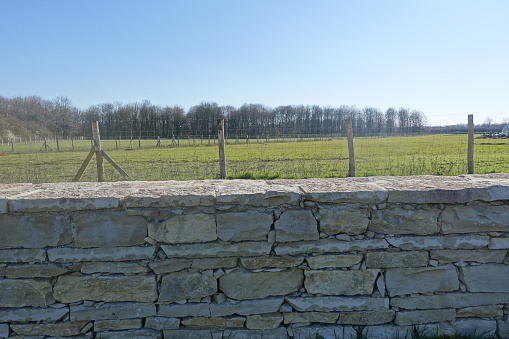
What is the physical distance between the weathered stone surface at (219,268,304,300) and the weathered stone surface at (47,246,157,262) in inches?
25.4

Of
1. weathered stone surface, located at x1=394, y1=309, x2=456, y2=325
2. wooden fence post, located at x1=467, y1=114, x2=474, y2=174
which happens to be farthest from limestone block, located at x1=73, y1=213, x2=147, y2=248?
wooden fence post, located at x1=467, y1=114, x2=474, y2=174

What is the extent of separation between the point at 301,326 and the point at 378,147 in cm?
953

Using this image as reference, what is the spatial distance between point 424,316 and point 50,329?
9.85 ft

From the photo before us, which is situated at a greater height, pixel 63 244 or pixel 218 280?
pixel 63 244

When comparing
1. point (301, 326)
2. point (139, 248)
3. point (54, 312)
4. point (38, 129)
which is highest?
point (38, 129)

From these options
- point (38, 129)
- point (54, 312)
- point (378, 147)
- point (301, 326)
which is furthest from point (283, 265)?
point (38, 129)

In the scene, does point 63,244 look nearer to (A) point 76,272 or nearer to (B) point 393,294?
(A) point 76,272

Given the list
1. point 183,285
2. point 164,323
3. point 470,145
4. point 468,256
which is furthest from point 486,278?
point 470,145

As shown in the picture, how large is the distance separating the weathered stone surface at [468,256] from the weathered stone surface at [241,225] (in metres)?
→ 1.41

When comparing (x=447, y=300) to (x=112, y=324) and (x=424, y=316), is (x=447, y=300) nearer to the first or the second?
(x=424, y=316)

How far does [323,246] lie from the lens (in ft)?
8.51

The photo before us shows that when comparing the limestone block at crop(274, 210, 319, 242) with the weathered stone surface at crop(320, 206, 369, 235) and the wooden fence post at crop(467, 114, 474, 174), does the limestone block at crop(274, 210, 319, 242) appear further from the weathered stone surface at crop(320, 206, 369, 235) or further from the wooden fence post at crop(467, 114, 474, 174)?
the wooden fence post at crop(467, 114, 474, 174)

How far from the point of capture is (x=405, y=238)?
8.58 ft

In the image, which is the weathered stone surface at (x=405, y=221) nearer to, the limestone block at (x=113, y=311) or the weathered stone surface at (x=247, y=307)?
the weathered stone surface at (x=247, y=307)
